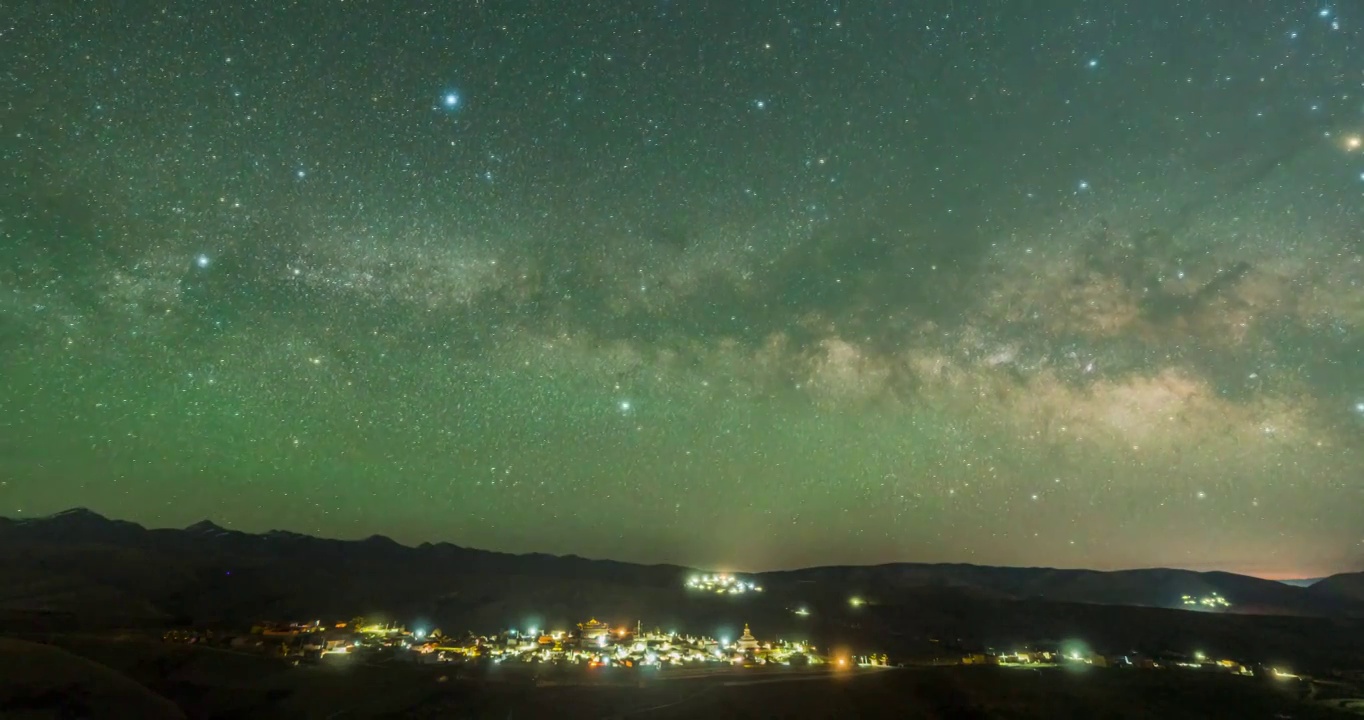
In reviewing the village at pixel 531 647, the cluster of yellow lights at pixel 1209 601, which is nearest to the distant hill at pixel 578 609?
the village at pixel 531 647

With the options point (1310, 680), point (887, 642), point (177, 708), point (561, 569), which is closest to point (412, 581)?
point (561, 569)

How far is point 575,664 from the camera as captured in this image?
242 ft

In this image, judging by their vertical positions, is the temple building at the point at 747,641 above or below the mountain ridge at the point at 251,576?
below

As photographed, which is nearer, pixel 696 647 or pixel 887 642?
pixel 696 647

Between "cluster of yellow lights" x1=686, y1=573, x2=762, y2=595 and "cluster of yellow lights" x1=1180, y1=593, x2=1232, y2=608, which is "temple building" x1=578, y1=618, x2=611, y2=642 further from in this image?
"cluster of yellow lights" x1=1180, y1=593, x2=1232, y2=608

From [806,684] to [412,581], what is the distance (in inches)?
4419

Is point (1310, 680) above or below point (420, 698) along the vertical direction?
below

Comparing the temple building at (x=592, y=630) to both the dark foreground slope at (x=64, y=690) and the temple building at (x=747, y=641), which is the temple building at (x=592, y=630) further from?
the dark foreground slope at (x=64, y=690)

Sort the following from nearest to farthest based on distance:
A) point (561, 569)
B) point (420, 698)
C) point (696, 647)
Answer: point (420, 698) → point (696, 647) → point (561, 569)

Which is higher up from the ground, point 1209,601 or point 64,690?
point 64,690

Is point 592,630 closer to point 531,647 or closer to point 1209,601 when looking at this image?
point 531,647

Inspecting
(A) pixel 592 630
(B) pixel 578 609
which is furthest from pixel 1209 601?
(A) pixel 592 630

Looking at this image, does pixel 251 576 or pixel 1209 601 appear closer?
pixel 251 576

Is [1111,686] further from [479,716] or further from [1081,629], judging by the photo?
[1081,629]
